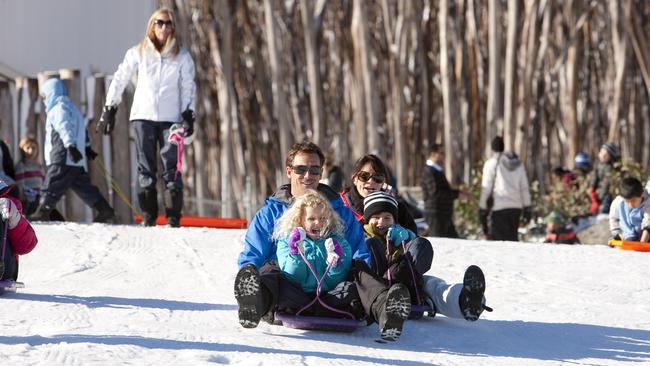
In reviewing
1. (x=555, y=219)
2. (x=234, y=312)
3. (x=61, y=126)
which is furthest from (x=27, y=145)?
(x=234, y=312)

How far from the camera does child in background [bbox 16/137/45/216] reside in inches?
442

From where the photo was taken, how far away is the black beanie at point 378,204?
625 cm

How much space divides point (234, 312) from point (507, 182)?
623cm

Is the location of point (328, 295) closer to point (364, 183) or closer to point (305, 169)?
point (305, 169)

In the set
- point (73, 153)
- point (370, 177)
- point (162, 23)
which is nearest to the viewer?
point (370, 177)

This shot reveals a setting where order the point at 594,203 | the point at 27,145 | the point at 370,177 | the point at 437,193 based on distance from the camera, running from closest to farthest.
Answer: the point at 370,177, the point at 27,145, the point at 437,193, the point at 594,203

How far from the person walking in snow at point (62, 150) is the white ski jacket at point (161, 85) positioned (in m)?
0.67

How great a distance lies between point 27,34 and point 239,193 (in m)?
3.64

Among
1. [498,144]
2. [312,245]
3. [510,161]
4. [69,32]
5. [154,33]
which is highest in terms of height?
[69,32]

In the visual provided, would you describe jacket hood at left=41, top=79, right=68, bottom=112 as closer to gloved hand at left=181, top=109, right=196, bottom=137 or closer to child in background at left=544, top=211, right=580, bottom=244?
gloved hand at left=181, top=109, right=196, bottom=137

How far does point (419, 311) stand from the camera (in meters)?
6.14

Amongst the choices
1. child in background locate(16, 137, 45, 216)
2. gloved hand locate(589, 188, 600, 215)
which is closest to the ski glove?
child in background locate(16, 137, 45, 216)

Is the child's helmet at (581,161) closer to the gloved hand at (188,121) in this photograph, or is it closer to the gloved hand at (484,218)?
the gloved hand at (484,218)

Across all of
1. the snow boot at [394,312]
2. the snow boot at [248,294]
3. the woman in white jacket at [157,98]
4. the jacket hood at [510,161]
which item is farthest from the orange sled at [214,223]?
the snow boot at [394,312]
